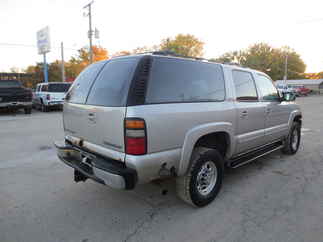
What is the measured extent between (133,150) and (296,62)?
6351 cm

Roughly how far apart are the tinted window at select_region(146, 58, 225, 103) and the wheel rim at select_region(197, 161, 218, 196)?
917 millimetres

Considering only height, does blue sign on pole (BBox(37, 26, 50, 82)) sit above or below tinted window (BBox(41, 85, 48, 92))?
above

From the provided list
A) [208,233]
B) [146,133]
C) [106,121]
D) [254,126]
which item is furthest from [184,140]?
[254,126]

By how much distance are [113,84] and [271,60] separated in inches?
2252

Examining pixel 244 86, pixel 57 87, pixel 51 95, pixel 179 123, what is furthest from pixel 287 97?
pixel 57 87

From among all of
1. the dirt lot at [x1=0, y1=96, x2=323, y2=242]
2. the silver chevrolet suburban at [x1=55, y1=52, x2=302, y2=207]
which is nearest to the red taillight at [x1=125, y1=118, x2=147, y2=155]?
the silver chevrolet suburban at [x1=55, y1=52, x2=302, y2=207]

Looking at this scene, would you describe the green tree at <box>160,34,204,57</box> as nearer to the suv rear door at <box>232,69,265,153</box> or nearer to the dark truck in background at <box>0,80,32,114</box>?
the dark truck in background at <box>0,80,32,114</box>

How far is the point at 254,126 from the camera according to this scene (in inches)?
137

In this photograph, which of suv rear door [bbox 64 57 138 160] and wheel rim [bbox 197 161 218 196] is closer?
suv rear door [bbox 64 57 138 160]

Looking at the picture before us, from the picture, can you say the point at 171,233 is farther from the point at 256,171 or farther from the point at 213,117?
the point at 256,171

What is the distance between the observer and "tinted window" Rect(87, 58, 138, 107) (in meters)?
2.19

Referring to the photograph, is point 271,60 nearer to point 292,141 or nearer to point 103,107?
point 292,141

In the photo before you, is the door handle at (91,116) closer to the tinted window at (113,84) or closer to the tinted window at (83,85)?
the tinted window at (113,84)

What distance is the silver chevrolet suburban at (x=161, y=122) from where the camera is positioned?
2.08 metres
